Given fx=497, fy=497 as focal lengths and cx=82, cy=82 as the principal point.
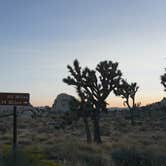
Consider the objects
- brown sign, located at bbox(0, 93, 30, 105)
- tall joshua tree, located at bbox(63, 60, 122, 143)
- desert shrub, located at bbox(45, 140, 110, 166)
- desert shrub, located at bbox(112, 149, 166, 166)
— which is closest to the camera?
desert shrub, located at bbox(112, 149, 166, 166)

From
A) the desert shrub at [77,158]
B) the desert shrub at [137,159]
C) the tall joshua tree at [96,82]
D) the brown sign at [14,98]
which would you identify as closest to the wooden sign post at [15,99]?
the brown sign at [14,98]

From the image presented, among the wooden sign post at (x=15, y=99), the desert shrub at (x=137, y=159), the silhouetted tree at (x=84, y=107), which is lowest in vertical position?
the desert shrub at (x=137, y=159)

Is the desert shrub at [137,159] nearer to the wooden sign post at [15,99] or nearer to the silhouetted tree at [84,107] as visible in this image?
the wooden sign post at [15,99]

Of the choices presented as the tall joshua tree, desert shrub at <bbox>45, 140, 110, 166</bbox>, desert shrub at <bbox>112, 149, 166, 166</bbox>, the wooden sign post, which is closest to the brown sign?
the wooden sign post

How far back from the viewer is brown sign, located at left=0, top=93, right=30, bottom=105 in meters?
15.2

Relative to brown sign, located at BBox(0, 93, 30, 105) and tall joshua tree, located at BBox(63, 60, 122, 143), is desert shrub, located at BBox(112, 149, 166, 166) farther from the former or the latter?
tall joshua tree, located at BBox(63, 60, 122, 143)

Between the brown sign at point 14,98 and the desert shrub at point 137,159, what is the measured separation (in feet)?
10.6

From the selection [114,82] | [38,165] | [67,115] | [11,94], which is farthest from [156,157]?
[67,115]

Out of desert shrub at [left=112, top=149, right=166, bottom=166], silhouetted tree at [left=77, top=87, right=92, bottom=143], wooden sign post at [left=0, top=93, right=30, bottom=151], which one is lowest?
desert shrub at [left=112, top=149, right=166, bottom=166]

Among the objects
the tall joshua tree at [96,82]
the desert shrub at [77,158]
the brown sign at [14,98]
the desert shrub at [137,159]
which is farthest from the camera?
the tall joshua tree at [96,82]

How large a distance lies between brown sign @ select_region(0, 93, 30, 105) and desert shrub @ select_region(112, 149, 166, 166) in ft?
10.6

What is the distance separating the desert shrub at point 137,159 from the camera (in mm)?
14062

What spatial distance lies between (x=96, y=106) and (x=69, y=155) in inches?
570

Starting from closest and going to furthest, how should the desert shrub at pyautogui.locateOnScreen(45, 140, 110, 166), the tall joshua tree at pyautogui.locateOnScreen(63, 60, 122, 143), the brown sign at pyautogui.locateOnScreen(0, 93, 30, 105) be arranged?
the desert shrub at pyautogui.locateOnScreen(45, 140, 110, 166)
the brown sign at pyautogui.locateOnScreen(0, 93, 30, 105)
the tall joshua tree at pyautogui.locateOnScreen(63, 60, 122, 143)
